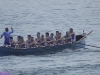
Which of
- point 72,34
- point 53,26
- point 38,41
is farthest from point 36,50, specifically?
point 53,26

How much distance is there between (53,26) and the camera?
2328 inches

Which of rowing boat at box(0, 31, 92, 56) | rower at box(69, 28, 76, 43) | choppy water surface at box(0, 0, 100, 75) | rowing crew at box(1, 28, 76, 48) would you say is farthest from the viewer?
rower at box(69, 28, 76, 43)

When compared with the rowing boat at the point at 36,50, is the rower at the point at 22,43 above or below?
above

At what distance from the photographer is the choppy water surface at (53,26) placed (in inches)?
1485

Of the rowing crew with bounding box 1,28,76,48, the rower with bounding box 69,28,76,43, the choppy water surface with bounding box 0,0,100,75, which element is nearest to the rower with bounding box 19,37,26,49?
the rowing crew with bounding box 1,28,76,48

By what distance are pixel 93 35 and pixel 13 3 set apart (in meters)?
27.9

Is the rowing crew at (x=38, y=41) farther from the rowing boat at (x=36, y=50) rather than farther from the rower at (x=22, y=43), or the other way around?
the rowing boat at (x=36, y=50)

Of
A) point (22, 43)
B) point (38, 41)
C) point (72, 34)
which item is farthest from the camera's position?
point (72, 34)

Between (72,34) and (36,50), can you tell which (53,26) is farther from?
(36,50)

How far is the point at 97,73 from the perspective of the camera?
3684 cm

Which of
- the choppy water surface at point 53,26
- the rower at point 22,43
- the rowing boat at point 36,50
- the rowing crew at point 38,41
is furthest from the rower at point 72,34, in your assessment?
the rower at point 22,43

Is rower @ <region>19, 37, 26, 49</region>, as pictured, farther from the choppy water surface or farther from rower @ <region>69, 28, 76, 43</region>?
rower @ <region>69, 28, 76, 43</region>

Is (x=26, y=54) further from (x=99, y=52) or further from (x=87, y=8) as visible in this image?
(x=87, y=8)

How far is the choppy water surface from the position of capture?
37.7 meters
